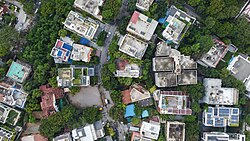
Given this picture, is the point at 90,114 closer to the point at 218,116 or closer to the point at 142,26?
the point at 142,26

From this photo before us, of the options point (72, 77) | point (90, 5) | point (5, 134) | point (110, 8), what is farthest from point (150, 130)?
point (5, 134)

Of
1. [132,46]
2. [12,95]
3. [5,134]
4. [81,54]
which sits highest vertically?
[132,46]

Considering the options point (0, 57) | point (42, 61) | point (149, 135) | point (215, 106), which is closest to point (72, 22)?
point (42, 61)

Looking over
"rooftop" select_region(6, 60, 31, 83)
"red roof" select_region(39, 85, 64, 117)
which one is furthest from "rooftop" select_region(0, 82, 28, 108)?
"red roof" select_region(39, 85, 64, 117)

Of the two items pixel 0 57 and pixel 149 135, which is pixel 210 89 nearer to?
pixel 149 135

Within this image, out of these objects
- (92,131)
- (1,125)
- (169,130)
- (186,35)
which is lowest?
(1,125)

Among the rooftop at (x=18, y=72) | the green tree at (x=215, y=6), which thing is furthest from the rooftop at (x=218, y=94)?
the rooftop at (x=18, y=72)
